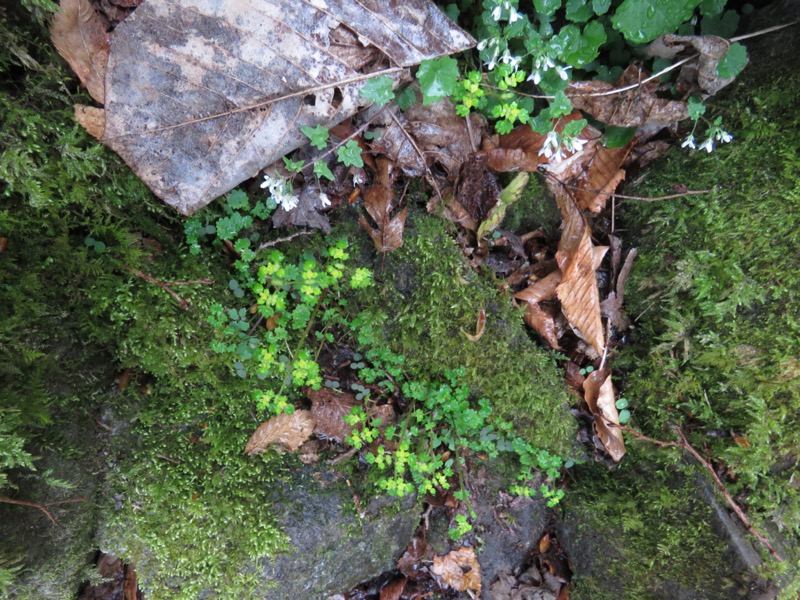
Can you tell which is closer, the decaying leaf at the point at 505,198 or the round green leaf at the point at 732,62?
the round green leaf at the point at 732,62

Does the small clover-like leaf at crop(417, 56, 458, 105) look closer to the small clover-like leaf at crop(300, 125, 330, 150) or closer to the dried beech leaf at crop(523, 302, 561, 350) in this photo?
the small clover-like leaf at crop(300, 125, 330, 150)

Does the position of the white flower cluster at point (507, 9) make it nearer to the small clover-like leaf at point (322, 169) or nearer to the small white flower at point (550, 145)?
the small white flower at point (550, 145)

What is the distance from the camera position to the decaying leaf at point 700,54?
102 inches

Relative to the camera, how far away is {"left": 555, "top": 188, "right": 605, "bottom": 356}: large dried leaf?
9.98 feet

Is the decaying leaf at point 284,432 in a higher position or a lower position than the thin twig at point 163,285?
lower


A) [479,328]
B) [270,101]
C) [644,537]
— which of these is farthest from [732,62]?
[644,537]

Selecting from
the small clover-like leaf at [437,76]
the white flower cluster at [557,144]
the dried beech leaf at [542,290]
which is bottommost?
the dried beech leaf at [542,290]

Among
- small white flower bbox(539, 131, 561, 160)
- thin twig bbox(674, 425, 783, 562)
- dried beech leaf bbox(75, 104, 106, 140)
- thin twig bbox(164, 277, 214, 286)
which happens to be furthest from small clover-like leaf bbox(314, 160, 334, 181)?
thin twig bbox(674, 425, 783, 562)

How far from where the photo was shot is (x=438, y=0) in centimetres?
270

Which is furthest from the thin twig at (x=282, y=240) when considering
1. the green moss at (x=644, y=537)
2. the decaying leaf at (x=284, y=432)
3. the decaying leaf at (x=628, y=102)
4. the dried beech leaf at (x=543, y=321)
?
the green moss at (x=644, y=537)

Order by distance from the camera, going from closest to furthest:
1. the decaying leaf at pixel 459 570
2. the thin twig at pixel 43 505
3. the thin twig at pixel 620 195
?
the thin twig at pixel 43 505
the thin twig at pixel 620 195
the decaying leaf at pixel 459 570

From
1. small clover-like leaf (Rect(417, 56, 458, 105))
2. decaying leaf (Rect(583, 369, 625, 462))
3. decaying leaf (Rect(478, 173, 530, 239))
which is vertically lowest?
decaying leaf (Rect(583, 369, 625, 462))

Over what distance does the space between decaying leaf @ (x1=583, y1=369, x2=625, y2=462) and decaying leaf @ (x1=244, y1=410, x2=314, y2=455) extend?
2027 millimetres

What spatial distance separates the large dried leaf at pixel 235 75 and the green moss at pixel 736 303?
1.86 m
